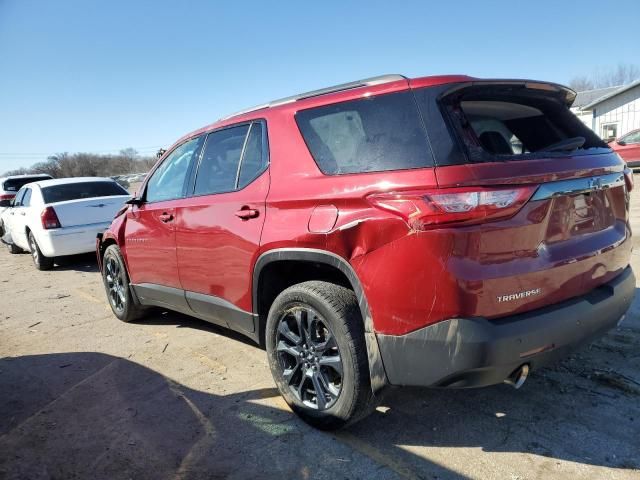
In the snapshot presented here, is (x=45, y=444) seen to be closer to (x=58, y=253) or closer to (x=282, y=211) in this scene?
(x=282, y=211)

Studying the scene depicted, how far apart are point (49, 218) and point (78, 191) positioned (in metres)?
0.92

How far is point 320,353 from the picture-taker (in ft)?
9.18

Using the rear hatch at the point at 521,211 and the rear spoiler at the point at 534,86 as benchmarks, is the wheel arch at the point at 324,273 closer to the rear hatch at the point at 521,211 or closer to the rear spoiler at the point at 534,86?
the rear hatch at the point at 521,211

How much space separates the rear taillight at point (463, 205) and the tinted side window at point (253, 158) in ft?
4.21

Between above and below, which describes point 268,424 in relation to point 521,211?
below

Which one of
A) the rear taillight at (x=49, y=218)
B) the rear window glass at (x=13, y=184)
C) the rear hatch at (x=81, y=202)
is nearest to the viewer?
the rear taillight at (x=49, y=218)

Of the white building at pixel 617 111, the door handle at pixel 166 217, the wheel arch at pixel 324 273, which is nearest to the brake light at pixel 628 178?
the wheel arch at pixel 324 273

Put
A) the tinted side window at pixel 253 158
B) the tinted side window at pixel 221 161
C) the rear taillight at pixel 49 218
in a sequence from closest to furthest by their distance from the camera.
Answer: the tinted side window at pixel 253 158 < the tinted side window at pixel 221 161 < the rear taillight at pixel 49 218

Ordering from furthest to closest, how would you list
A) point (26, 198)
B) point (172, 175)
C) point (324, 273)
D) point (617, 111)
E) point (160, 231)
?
point (617, 111) → point (26, 198) → point (172, 175) → point (160, 231) → point (324, 273)

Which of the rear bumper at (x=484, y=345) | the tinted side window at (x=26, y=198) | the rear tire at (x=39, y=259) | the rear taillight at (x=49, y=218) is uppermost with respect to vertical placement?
the tinted side window at (x=26, y=198)

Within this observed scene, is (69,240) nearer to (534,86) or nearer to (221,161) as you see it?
(221,161)

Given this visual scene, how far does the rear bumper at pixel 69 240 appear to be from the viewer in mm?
8156

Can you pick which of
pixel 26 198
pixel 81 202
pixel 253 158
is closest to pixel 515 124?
pixel 253 158

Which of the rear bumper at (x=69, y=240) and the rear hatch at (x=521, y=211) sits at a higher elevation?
the rear hatch at (x=521, y=211)
